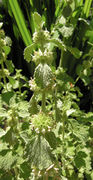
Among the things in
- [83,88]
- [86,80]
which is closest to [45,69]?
[86,80]

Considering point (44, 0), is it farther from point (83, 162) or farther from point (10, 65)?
point (83, 162)

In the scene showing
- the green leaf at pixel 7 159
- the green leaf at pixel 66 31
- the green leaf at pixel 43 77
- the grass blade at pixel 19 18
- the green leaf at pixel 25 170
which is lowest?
the green leaf at pixel 25 170

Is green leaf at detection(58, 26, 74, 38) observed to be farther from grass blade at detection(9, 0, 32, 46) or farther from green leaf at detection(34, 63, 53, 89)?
grass blade at detection(9, 0, 32, 46)

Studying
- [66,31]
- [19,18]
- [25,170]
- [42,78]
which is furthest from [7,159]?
[19,18]

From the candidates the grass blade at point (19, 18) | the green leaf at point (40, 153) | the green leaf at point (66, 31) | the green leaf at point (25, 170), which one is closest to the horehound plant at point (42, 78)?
the green leaf at point (40, 153)

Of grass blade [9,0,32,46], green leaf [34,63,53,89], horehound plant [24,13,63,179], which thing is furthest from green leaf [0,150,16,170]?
grass blade [9,0,32,46]

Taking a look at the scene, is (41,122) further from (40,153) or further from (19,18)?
(19,18)

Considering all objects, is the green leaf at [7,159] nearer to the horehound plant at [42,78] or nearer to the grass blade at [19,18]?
the horehound plant at [42,78]

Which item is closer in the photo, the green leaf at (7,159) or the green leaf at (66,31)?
the green leaf at (7,159)
